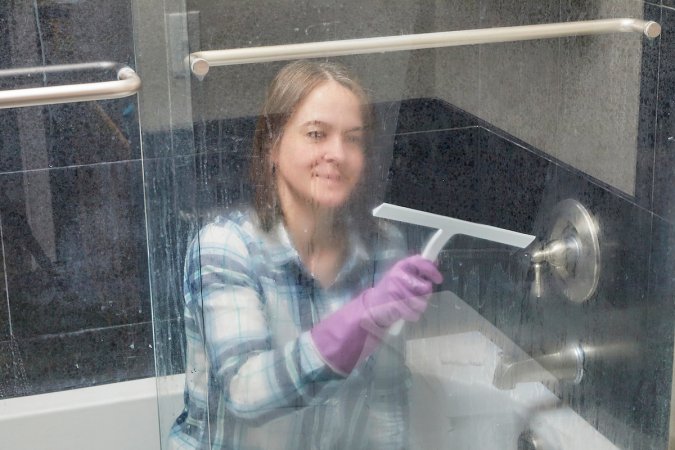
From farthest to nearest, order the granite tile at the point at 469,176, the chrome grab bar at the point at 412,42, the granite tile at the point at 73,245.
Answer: the granite tile at the point at 73,245
the granite tile at the point at 469,176
the chrome grab bar at the point at 412,42

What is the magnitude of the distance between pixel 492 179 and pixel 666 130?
0.26 meters

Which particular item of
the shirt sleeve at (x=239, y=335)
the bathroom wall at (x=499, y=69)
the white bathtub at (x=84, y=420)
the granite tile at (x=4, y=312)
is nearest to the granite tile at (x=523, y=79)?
the bathroom wall at (x=499, y=69)

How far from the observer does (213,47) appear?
3.96 feet

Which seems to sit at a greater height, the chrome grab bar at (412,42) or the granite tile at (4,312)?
the chrome grab bar at (412,42)

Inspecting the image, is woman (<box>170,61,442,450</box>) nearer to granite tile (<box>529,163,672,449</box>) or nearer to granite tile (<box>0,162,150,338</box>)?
granite tile (<box>529,163,672,449</box>)

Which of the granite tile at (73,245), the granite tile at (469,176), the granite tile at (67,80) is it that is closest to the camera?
the granite tile at (469,176)

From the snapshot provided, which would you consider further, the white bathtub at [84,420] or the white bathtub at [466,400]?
the white bathtub at [84,420]

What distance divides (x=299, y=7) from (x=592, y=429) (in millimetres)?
703

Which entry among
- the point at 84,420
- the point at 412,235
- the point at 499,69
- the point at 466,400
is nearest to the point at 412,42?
the point at 499,69

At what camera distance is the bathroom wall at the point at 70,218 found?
1.84 metres

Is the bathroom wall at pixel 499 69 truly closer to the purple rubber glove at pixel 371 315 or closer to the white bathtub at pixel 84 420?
the purple rubber glove at pixel 371 315

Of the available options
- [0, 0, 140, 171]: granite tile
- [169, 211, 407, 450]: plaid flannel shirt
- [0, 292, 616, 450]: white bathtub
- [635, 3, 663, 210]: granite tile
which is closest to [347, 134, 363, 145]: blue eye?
[169, 211, 407, 450]: plaid flannel shirt

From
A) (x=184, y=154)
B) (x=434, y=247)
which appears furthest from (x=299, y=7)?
(x=434, y=247)

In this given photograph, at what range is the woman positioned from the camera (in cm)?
128
